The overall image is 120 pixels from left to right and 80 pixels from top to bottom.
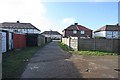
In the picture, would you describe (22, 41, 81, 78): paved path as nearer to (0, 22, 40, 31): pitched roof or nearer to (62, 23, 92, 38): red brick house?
(62, 23, 92, 38): red brick house

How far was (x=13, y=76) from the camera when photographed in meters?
8.92

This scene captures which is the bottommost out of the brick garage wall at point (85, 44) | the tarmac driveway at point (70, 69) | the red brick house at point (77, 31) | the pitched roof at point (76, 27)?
the tarmac driveway at point (70, 69)

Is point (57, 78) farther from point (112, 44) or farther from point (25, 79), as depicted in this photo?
point (112, 44)


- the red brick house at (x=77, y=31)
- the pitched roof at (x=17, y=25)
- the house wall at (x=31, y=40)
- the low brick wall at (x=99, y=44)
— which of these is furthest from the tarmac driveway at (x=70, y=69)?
the pitched roof at (x=17, y=25)

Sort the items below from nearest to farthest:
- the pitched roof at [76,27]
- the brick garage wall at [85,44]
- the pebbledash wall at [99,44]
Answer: the pebbledash wall at [99,44] < the brick garage wall at [85,44] < the pitched roof at [76,27]

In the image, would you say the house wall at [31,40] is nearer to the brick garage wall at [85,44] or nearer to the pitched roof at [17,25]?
the brick garage wall at [85,44]

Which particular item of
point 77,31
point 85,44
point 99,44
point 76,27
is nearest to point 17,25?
point 76,27

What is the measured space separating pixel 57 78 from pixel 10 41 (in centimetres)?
1374

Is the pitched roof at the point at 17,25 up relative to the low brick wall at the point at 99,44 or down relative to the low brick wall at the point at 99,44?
up

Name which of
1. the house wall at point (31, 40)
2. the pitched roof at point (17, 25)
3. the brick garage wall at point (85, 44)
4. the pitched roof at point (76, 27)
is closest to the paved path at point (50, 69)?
the brick garage wall at point (85, 44)

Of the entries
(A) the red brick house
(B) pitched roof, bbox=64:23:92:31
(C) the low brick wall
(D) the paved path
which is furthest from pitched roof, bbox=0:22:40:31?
(D) the paved path

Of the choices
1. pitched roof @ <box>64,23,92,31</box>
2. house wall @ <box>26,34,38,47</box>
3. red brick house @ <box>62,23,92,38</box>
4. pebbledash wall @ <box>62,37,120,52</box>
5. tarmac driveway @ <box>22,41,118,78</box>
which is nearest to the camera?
tarmac driveway @ <box>22,41,118,78</box>

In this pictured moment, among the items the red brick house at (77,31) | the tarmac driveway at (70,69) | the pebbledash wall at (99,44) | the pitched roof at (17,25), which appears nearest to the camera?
the tarmac driveway at (70,69)

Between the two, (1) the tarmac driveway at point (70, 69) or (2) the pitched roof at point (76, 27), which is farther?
(2) the pitched roof at point (76, 27)
